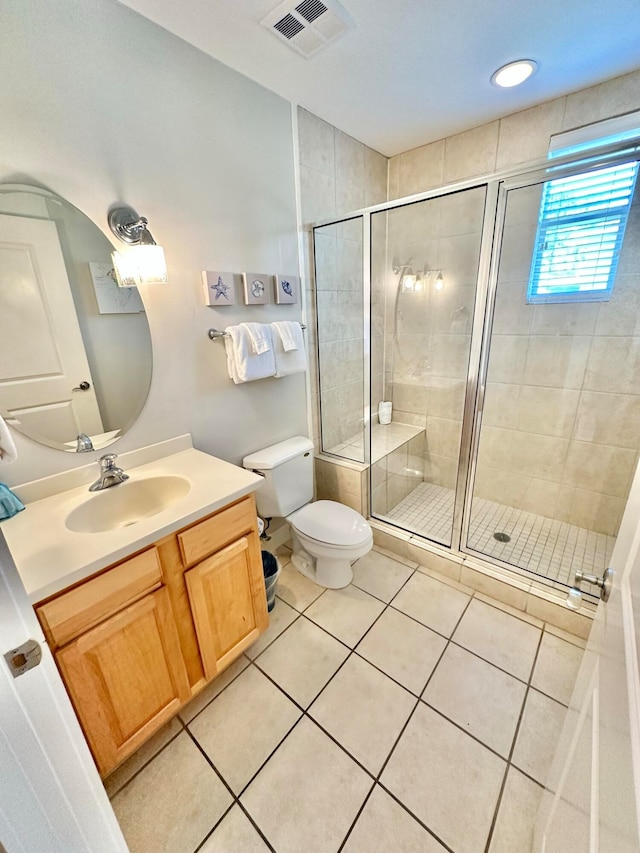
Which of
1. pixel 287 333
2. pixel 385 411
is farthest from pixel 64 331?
pixel 385 411

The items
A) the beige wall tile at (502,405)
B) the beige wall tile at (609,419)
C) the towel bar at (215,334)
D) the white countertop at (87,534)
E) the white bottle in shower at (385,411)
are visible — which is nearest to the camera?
the white countertop at (87,534)

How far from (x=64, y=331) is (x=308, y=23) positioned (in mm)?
1405

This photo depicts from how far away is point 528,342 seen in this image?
2.16m

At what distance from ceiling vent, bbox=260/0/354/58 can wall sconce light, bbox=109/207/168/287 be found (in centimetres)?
84

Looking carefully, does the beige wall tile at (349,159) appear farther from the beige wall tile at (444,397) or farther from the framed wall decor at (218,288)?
the beige wall tile at (444,397)

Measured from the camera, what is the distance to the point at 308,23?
125 cm

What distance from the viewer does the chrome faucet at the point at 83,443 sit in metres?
1.29

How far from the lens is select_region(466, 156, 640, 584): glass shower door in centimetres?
184

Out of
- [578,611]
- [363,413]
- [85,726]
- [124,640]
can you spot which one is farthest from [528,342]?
[85,726]

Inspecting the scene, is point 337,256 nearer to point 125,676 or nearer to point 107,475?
point 107,475

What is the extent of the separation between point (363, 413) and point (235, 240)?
50.4 inches

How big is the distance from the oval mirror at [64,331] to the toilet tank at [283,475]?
0.67 metres

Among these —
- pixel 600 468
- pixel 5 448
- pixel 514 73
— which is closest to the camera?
pixel 5 448

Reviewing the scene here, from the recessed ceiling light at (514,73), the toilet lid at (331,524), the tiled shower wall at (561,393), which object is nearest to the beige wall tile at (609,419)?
the tiled shower wall at (561,393)
